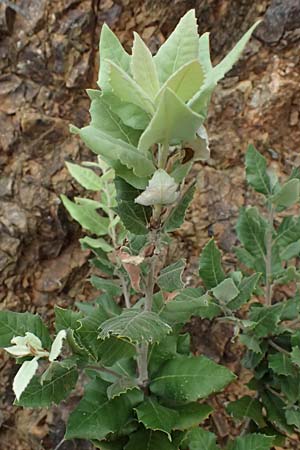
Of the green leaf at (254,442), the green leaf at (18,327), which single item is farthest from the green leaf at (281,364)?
the green leaf at (18,327)

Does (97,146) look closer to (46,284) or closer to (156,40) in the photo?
(46,284)

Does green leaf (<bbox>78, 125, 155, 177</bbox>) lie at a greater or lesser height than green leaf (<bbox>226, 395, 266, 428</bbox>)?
greater

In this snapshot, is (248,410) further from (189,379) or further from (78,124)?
(78,124)

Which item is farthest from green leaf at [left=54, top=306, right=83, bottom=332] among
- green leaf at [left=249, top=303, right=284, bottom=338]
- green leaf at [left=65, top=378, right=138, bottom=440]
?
green leaf at [left=249, top=303, right=284, bottom=338]

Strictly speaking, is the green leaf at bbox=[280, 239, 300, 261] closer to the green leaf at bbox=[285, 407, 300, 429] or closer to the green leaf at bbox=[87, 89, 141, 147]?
the green leaf at bbox=[285, 407, 300, 429]

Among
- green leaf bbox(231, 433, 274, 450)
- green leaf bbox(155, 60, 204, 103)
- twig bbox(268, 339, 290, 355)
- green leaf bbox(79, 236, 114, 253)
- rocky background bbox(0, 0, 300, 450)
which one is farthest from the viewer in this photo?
rocky background bbox(0, 0, 300, 450)

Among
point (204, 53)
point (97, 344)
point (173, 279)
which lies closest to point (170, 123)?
point (204, 53)
